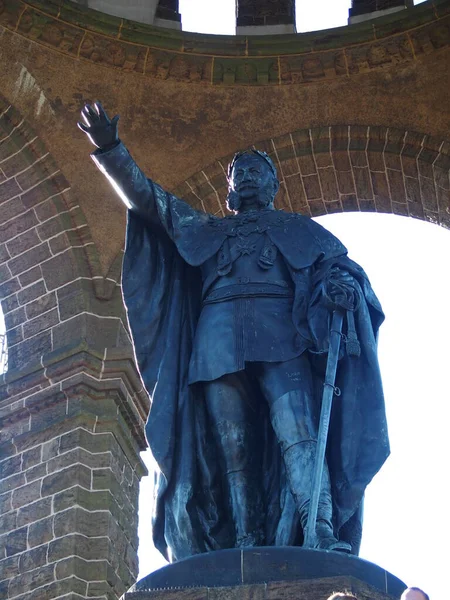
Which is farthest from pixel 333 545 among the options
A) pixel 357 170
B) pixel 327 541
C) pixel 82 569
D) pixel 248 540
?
pixel 357 170

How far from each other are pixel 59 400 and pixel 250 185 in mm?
3946

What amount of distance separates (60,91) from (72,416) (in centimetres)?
255

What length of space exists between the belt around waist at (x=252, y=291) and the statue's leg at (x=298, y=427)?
0.28 meters

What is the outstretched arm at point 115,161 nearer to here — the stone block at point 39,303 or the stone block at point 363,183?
the stone block at point 39,303

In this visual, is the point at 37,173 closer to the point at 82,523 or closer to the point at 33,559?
the point at 82,523

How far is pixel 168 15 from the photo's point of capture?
1093 centimetres

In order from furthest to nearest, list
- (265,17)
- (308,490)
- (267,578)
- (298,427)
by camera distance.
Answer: (265,17), (298,427), (308,490), (267,578)

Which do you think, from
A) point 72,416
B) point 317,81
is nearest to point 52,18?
point 317,81

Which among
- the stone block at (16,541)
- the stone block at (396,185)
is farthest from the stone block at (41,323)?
the stone block at (396,185)

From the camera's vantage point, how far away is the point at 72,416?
9.18m

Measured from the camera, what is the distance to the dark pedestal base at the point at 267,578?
4.30m

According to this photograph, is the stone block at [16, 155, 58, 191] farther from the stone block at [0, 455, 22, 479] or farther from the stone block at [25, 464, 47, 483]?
the stone block at [25, 464, 47, 483]

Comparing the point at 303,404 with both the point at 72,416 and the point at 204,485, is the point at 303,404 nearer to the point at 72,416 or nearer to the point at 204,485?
the point at 204,485

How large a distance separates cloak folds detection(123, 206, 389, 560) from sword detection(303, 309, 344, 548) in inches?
2.3
